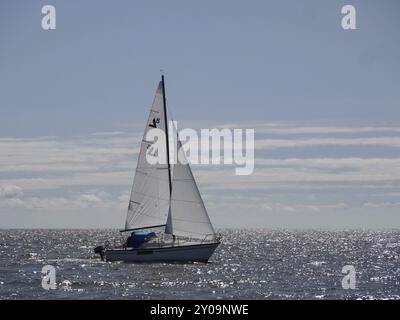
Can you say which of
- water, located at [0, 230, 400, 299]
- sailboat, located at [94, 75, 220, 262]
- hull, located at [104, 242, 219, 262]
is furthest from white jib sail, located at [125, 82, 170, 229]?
water, located at [0, 230, 400, 299]

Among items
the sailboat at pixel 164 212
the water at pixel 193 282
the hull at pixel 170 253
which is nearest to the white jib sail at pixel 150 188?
the sailboat at pixel 164 212

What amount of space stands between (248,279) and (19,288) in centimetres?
1761

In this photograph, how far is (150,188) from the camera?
6494 centimetres

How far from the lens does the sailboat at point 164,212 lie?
62469mm

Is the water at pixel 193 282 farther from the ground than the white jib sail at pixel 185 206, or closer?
closer

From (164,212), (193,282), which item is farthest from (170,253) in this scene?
(193,282)

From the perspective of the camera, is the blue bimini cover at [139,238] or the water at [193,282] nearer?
the water at [193,282]

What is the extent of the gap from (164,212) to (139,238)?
128 inches

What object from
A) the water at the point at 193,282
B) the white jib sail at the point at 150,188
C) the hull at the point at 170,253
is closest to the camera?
the water at the point at 193,282

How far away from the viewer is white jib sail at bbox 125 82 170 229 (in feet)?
209

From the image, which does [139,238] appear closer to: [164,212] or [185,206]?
[164,212]

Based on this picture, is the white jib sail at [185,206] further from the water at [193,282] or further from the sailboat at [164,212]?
the water at [193,282]

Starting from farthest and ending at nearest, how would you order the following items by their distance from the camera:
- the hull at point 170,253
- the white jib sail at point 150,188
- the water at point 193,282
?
1. the white jib sail at point 150,188
2. the hull at point 170,253
3. the water at point 193,282
